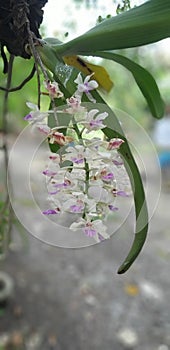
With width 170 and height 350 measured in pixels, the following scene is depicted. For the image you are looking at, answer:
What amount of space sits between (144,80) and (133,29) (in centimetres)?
Answer: 8

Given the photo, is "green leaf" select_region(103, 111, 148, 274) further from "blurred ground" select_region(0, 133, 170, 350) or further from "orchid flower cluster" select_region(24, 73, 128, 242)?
"blurred ground" select_region(0, 133, 170, 350)

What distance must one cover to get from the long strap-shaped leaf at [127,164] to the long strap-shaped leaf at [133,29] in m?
0.04

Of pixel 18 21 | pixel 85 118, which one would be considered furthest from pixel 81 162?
pixel 18 21

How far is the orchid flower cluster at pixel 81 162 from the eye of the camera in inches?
12.9

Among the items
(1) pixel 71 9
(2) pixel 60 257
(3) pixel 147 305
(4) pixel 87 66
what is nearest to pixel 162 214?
(2) pixel 60 257

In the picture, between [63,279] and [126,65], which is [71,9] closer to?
[126,65]

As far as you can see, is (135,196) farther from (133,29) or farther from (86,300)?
(86,300)

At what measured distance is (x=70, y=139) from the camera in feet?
1.09

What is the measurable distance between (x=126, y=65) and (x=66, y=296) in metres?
1.15

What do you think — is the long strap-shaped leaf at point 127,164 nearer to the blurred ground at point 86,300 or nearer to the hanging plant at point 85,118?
the hanging plant at point 85,118

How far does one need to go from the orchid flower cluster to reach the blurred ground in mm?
849

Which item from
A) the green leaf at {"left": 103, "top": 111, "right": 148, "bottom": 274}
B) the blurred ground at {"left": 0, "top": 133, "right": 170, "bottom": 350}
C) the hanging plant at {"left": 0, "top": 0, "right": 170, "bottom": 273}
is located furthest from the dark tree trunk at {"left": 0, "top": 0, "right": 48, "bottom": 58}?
the blurred ground at {"left": 0, "top": 133, "right": 170, "bottom": 350}

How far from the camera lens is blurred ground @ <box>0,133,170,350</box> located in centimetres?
126

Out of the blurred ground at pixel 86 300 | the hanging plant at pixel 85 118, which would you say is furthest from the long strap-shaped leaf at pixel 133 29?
the blurred ground at pixel 86 300
